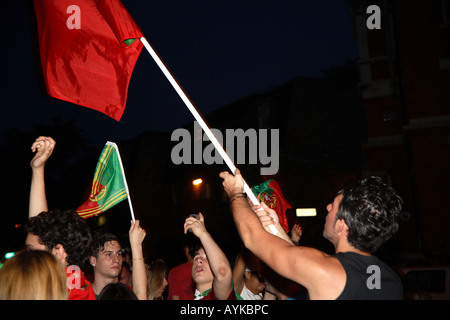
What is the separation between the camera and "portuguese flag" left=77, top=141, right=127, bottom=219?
235 inches

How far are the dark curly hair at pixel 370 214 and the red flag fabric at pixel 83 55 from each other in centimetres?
289

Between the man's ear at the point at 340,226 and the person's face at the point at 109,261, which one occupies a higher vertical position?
the man's ear at the point at 340,226

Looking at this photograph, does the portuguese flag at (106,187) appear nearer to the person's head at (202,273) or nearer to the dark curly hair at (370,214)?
the person's head at (202,273)

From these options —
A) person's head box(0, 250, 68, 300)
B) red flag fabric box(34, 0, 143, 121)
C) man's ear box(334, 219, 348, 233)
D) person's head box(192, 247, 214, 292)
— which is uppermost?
red flag fabric box(34, 0, 143, 121)

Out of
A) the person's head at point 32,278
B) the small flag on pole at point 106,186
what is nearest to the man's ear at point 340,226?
the person's head at point 32,278

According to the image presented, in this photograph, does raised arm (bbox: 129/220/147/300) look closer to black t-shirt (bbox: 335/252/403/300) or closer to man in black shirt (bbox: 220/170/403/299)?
man in black shirt (bbox: 220/170/403/299)

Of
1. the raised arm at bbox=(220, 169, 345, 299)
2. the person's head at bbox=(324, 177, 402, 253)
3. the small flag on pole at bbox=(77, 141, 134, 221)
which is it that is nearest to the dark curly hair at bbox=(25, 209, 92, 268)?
the raised arm at bbox=(220, 169, 345, 299)

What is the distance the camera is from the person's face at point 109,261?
16.5 feet

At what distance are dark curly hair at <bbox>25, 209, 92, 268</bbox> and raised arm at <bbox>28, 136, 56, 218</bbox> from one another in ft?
1.30

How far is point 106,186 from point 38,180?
198 centimetres

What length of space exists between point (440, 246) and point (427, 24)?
731cm
